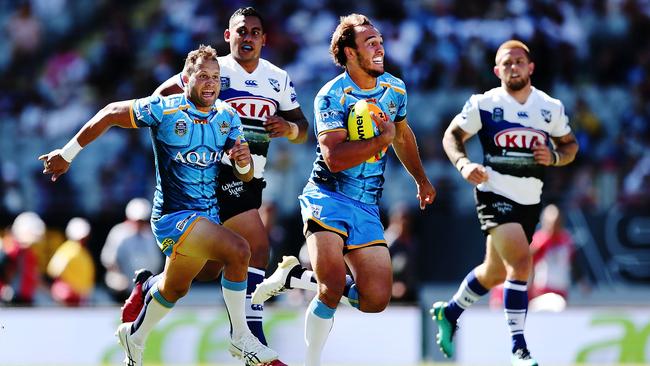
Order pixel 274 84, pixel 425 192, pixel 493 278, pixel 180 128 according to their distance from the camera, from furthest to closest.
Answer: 1. pixel 493 278
2. pixel 274 84
3. pixel 425 192
4. pixel 180 128

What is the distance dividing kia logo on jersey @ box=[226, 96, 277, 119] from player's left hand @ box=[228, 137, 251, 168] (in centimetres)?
96

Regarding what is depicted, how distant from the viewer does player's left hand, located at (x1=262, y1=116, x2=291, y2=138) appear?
10500mm

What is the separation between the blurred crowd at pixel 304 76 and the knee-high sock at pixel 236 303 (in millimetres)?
8492

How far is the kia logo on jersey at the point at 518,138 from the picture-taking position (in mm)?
11297

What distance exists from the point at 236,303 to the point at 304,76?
12.4 metres

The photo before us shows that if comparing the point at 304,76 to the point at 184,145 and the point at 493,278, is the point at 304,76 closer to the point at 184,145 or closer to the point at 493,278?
the point at 493,278

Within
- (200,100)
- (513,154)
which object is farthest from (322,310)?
(513,154)

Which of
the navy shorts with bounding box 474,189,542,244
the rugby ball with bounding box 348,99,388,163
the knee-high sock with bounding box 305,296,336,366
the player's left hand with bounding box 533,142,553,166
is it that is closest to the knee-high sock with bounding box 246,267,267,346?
the knee-high sock with bounding box 305,296,336,366

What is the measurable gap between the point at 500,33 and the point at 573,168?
11.0ft

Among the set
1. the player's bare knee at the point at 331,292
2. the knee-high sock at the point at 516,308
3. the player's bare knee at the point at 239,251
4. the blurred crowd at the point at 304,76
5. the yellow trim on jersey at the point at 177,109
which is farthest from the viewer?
the blurred crowd at the point at 304,76

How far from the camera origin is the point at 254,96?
10727 mm

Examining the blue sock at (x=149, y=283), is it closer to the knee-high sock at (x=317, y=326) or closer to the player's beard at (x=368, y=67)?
the knee-high sock at (x=317, y=326)

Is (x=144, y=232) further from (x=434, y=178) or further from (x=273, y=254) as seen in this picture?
(x=434, y=178)

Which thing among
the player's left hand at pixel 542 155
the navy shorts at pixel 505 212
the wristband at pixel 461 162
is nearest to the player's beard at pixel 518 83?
the player's left hand at pixel 542 155
